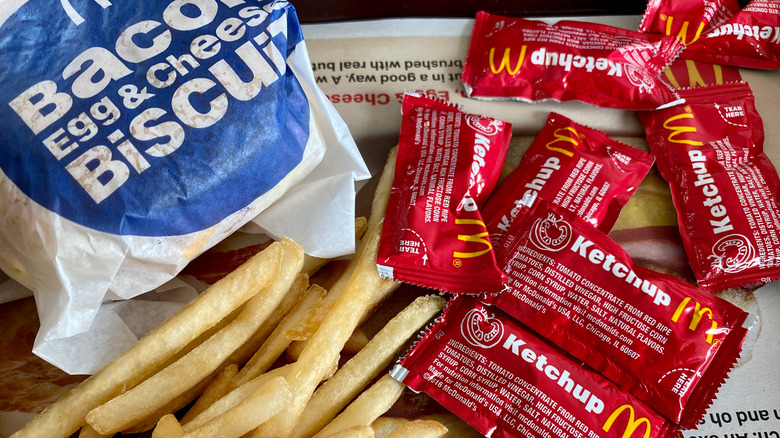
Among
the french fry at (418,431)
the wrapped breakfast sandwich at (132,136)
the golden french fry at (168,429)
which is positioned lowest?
the french fry at (418,431)

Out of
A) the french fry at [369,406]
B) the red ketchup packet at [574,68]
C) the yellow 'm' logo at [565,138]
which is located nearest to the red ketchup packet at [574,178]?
the yellow 'm' logo at [565,138]

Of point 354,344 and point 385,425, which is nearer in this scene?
point 385,425

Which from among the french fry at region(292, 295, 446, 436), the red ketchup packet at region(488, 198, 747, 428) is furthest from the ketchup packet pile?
the french fry at region(292, 295, 446, 436)

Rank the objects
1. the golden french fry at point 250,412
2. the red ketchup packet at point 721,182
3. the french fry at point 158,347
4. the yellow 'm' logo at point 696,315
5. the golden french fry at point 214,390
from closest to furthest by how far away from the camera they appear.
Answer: the golden french fry at point 250,412 → the french fry at point 158,347 → the golden french fry at point 214,390 → the yellow 'm' logo at point 696,315 → the red ketchup packet at point 721,182

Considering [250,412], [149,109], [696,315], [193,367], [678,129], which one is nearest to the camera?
[250,412]

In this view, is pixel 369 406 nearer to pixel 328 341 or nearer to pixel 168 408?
pixel 328 341

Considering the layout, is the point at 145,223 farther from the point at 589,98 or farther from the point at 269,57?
the point at 589,98

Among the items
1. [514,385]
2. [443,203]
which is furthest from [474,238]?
[514,385]

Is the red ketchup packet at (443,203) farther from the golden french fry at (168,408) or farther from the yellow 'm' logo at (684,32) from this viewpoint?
the yellow 'm' logo at (684,32)
